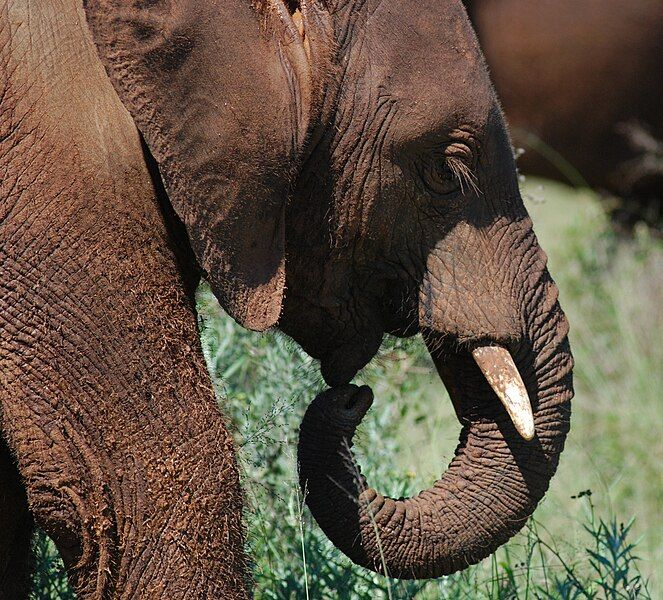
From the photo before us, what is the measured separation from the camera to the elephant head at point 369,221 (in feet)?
8.95

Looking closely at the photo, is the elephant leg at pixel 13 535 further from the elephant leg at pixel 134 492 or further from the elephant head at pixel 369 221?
the elephant head at pixel 369 221

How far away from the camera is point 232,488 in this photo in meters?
2.87

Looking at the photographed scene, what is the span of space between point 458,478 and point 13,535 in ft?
3.71

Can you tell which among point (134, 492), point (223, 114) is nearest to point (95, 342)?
point (134, 492)

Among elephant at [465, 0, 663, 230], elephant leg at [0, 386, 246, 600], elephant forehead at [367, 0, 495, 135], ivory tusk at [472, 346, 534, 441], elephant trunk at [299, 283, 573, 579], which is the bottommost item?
elephant at [465, 0, 663, 230]

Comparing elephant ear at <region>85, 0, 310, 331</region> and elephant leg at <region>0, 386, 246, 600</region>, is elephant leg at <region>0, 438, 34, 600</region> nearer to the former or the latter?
elephant leg at <region>0, 386, 246, 600</region>

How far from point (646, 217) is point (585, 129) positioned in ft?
2.56

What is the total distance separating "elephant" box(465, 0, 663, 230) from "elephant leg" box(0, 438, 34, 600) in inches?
240

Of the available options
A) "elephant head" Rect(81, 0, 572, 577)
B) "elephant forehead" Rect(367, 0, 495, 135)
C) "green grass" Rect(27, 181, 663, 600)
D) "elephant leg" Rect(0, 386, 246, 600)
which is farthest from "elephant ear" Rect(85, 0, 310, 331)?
"green grass" Rect(27, 181, 663, 600)

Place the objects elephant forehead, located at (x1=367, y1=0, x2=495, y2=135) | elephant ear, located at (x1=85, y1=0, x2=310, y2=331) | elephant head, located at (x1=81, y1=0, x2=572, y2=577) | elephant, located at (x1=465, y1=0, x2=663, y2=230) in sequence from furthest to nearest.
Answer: elephant, located at (x1=465, y1=0, x2=663, y2=230) → elephant forehead, located at (x1=367, y1=0, x2=495, y2=135) → elephant head, located at (x1=81, y1=0, x2=572, y2=577) → elephant ear, located at (x1=85, y1=0, x2=310, y2=331)

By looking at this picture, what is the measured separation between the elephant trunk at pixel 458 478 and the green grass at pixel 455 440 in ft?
0.44

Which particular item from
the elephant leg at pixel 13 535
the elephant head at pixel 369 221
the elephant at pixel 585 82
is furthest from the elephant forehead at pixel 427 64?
the elephant at pixel 585 82

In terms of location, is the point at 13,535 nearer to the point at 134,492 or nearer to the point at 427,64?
the point at 134,492

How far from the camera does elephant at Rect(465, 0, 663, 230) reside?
875 centimetres
